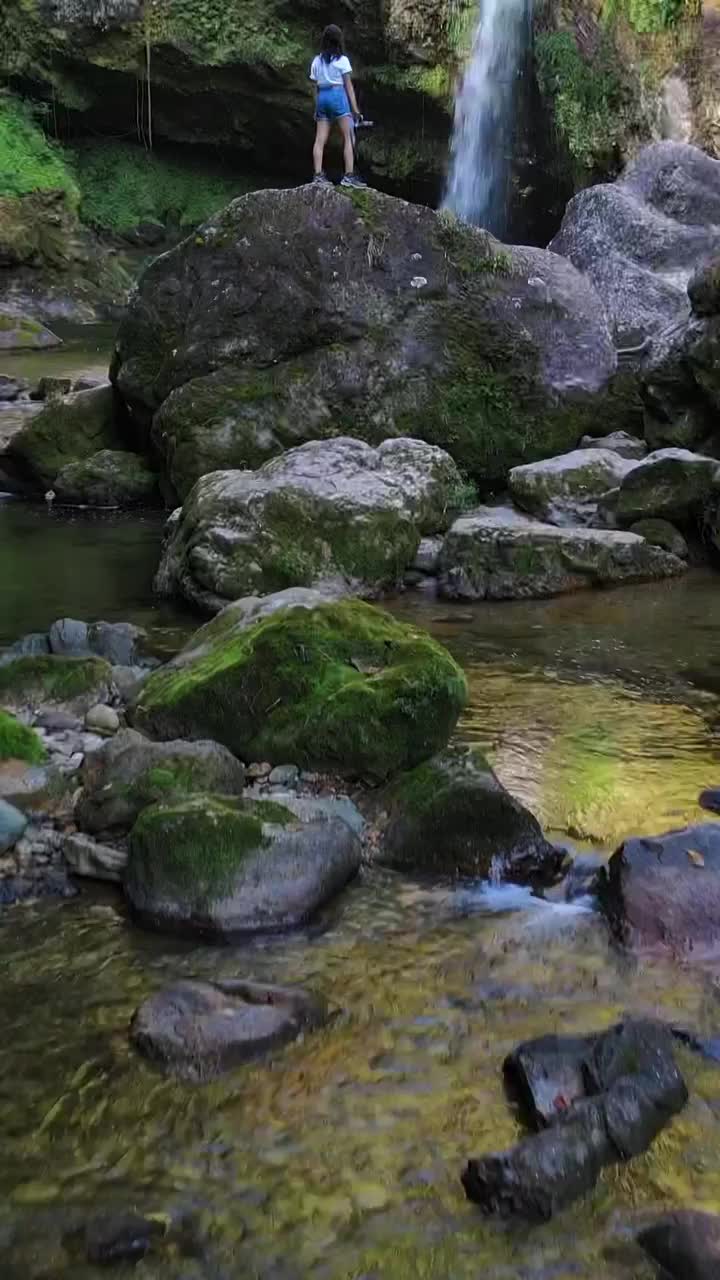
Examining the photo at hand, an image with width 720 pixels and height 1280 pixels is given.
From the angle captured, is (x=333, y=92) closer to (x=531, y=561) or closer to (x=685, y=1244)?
(x=531, y=561)

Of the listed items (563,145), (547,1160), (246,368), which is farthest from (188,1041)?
(563,145)

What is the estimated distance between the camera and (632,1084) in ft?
10.1

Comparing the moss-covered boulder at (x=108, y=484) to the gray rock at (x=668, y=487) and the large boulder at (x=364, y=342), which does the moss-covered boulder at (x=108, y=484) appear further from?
the gray rock at (x=668, y=487)

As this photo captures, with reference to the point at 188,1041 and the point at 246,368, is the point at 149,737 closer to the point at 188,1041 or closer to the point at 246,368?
the point at 188,1041

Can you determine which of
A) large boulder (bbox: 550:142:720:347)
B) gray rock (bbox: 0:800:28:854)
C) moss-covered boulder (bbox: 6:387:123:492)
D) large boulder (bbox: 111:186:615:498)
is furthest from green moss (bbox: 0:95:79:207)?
gray rock (bbox: 0:800:28:854)

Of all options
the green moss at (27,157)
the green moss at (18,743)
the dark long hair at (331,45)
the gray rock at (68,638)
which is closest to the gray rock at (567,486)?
the gray rock at (68,638)

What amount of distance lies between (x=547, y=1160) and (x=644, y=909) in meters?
1.32

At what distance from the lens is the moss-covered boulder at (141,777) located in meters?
4.56

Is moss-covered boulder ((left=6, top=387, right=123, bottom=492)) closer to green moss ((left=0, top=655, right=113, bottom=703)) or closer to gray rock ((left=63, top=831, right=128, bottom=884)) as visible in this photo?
green moss ((left=0, top=655, right=113, bottom=703))

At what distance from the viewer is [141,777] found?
15.2 ft

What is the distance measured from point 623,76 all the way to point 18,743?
2118 centimetres

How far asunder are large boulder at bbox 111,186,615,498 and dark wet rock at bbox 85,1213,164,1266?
736 centimetres

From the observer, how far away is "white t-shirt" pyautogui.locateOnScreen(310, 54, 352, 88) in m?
11.7

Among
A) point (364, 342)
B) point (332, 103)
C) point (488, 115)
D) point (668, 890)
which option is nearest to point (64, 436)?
point (364, 342)
